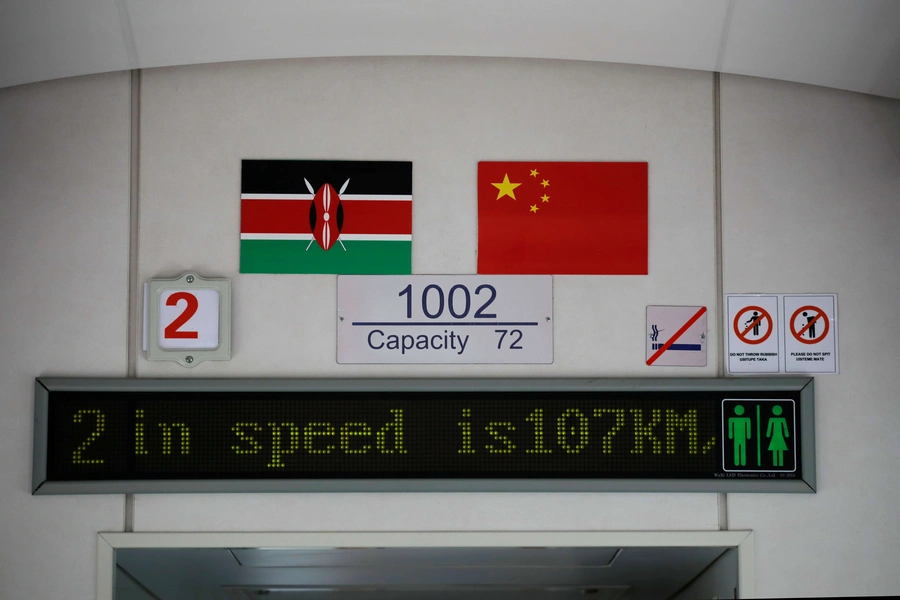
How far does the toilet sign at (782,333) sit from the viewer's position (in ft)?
6.93

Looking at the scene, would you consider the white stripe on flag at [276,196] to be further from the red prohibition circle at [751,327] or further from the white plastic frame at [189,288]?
the red prohibition circle at [751,327]

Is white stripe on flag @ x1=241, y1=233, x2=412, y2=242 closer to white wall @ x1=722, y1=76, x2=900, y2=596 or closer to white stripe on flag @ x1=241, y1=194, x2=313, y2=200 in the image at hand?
white stripe on flag @ x1=241, y1=194, x2=313, y2=200

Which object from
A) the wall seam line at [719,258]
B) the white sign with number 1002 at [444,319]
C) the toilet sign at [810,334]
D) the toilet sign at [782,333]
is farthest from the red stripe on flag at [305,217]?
the toilet sign at [810,334]

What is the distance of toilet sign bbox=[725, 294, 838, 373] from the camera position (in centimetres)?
211

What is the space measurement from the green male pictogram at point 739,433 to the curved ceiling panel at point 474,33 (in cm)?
112

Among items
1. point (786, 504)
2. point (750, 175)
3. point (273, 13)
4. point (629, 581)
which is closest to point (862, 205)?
point (750, 175)

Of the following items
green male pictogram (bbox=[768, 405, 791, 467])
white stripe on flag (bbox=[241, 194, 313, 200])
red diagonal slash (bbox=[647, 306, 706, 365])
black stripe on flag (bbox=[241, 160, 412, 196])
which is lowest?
green male pictogram (bbox=[768, 405, 791, 467])

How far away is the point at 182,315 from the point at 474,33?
4.25 ft

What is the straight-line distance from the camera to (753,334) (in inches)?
83.6

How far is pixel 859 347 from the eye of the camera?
7.00 feet

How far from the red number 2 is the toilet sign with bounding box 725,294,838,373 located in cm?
176

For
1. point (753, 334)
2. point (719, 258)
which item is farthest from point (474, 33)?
point (753, 334)

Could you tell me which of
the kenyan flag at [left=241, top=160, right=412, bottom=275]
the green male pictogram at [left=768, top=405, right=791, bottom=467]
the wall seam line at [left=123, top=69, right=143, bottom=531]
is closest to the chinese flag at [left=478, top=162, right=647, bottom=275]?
the kenyan flag at [left=241, top=160, right=412, bottom=275]

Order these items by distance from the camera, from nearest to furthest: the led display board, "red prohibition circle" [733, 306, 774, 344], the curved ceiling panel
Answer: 1. the curved ceiling panel
2. the led display board
3. "red prohibition circle" [733, 306, 774, 344]
